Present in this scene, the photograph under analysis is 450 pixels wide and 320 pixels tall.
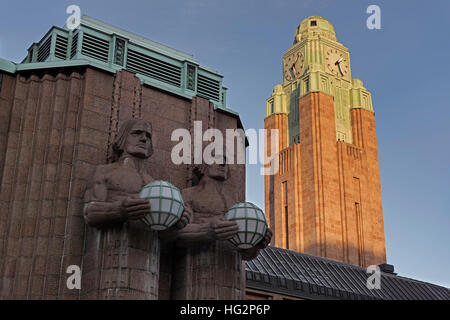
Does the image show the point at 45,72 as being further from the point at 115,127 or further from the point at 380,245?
Answer: the point at 380,245

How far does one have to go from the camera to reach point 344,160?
87875 millimetres

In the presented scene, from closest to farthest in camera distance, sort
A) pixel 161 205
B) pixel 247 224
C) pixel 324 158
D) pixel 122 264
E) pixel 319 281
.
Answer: pixel 161 205
pixel 122 264
pixel 247 224
pixel 319 281
pixel 324 158

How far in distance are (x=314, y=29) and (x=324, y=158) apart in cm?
2143

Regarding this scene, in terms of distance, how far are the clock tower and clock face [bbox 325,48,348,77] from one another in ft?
0.45

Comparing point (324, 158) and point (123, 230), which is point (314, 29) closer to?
point (324, 158)

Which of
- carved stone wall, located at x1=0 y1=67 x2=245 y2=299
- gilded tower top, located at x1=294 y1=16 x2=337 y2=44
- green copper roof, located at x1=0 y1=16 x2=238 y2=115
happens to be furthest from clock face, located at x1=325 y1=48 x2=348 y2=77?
carved stone wall, located at x1=0 y1=67 x2=245 y2=299

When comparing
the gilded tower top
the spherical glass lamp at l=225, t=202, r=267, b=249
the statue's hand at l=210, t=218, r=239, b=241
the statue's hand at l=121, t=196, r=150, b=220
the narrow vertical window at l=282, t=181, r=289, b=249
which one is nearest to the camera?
the statue's hand at l=121, t=196, r=150, b=220

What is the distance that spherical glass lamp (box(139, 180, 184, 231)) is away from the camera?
15.7 meters

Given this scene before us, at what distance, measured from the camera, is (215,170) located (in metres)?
18.9

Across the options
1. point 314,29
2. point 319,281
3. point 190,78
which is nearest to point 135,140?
point 190,78

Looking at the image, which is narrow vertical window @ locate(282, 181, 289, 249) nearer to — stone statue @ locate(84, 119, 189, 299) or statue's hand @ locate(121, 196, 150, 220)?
stone statue @ locate(84, 119, 189, 299)

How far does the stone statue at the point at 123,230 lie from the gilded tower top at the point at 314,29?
268ft
